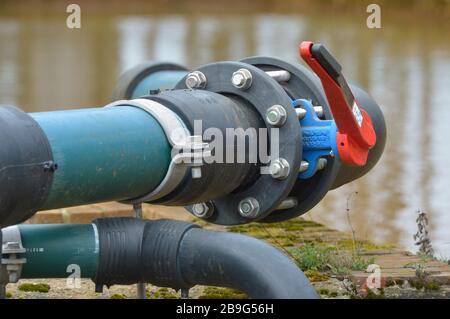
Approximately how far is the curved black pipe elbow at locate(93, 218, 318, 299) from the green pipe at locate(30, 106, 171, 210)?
11cm

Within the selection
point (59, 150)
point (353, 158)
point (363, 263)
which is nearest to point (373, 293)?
point (363, 263)

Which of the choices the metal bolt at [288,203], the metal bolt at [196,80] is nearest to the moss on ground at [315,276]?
the metal bolt at [288,203]

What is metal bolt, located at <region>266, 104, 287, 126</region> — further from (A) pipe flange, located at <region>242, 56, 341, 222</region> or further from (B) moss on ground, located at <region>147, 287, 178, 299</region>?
(B) moss on ground, located at <region>147, 287, 178, 299</region>

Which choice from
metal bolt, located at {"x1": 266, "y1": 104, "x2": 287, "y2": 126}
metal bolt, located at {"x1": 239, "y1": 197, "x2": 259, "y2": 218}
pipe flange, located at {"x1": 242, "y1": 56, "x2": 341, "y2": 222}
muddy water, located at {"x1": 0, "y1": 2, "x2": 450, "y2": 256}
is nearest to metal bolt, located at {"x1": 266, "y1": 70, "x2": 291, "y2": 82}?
pipe flange, located at {"x1": 242, "y1": 56, "x2": 341, "y2": 222}

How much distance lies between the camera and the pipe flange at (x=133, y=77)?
463 cm

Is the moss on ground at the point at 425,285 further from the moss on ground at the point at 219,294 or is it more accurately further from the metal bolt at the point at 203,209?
the metal bolt at the point at 203,209

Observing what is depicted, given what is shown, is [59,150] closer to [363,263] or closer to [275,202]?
[275,202]

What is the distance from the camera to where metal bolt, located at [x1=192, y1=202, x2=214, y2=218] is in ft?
11.6

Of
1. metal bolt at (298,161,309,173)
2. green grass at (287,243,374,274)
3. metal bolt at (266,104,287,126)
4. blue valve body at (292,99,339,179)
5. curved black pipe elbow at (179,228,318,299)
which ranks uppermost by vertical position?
metal bolt at (266,104,287,126)

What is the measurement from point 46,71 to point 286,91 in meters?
11.0

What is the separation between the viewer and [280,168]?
3301mm

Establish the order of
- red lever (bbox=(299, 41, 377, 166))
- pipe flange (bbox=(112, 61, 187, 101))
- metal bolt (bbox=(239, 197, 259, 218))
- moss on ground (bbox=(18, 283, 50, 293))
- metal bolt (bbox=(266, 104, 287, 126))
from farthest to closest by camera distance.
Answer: pipe flange (bbox=(112, 61, 187, 101))
moss on ground (bbox=(18, 283, 50, 293))
metal bolt (bbox=(239, 197, 259, 218))
metal bolt (bbox=(266, 104, 287, 126))
red lever (bbox=(299, 41, 377, 166))

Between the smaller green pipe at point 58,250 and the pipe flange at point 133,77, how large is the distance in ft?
5.61

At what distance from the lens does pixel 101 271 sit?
2992mm
